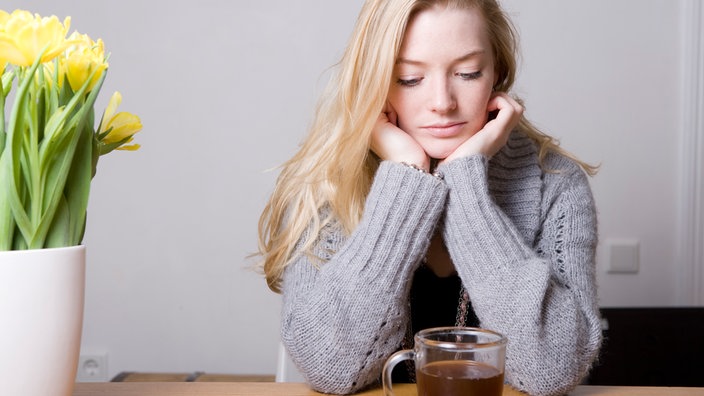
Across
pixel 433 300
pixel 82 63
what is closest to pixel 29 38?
pixel 82 63

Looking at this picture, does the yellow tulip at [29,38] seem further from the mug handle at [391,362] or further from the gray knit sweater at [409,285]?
the gray knit sweater at [409,285]

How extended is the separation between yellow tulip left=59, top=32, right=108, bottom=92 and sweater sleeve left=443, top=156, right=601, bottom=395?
0.62m

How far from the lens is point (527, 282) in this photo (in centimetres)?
108

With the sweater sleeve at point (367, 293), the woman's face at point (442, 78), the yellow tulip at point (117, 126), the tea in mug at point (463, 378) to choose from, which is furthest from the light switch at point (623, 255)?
the yellow tulip at point (117, 126)

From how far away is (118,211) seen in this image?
2.21 meters

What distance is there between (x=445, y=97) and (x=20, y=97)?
0.67 m

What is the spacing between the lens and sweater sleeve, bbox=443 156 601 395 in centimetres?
105

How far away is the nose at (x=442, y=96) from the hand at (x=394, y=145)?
7cm

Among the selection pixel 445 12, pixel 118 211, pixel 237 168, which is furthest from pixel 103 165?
pixel 445 12

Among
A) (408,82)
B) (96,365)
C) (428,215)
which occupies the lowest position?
(96,365)

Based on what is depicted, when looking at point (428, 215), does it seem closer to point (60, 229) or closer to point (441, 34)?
point (441, 34)

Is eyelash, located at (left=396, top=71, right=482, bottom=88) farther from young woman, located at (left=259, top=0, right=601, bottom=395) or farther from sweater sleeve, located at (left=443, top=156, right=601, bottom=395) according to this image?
sweater sleeve, located at (left=443, top=156, right=601, bottom=395)

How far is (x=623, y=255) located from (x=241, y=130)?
3.76ft

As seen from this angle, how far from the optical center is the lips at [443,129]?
1.25m
